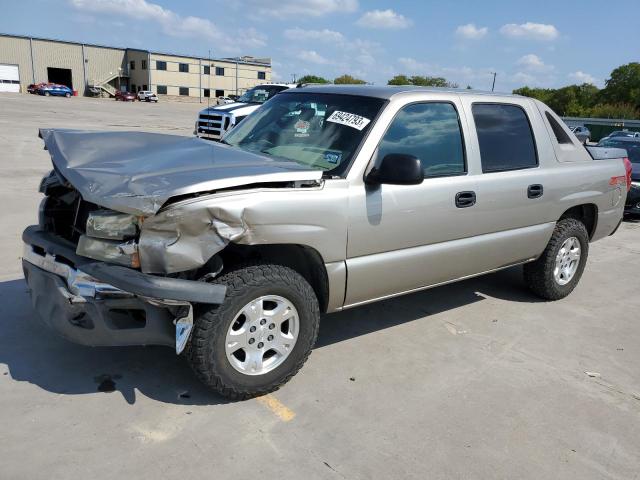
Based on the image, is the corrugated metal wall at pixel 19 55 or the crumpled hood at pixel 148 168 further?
the corrugated metal wall at pixel 19 55

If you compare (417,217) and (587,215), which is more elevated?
(417,217)

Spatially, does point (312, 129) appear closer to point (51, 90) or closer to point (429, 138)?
point (429, 138)

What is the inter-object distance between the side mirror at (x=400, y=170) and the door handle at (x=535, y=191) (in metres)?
1.59

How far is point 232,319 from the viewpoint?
9.70ft

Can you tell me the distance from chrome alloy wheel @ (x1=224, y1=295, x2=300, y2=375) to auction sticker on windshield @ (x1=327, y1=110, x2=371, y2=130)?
128cm

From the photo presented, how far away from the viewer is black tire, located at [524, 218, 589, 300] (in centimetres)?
496

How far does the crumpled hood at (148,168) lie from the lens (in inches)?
106

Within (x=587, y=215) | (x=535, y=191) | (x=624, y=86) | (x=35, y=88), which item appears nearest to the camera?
(x=535, y=191)

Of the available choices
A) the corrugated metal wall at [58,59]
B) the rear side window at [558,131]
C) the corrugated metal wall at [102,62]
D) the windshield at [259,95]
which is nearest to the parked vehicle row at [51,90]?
the corrugated metal wall at [58,59]

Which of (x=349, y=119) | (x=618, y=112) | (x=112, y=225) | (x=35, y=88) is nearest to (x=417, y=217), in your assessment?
(x=349, y=119)

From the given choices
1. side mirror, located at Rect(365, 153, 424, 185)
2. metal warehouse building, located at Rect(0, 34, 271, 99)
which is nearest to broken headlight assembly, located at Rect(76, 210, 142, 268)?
side mirror, located at Rect(365, 153, 424, 185)

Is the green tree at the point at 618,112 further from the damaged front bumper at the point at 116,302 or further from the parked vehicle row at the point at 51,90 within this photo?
the damaged front bumper at the point at 116,302

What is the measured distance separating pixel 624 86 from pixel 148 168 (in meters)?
75.2

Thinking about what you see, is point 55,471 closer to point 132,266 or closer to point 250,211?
point 132,266
